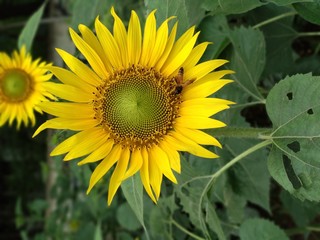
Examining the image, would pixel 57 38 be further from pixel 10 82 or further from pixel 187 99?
pixel 187 99

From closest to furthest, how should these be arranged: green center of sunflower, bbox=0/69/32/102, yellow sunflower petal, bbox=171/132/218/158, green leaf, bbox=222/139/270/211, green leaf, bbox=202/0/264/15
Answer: yellow sunflower petal, bbox=171/132/218/158, green leaf, bbox=202/0/264/15, green leaf, bbox=222/139/270/211, green center of sunflower, bbox=0/69/32/102

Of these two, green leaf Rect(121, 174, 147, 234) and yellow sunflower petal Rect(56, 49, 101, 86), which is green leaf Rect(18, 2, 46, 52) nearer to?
yellow sunflower petal Rect(56, 49, 101, 86)

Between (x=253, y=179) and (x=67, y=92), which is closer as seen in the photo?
(x=67, y=92)

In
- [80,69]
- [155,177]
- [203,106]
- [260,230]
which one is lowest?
[260,230]

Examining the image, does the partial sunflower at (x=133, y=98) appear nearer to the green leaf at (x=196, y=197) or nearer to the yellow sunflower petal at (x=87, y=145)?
the yellow sunflower petal at (x=87, y=145)

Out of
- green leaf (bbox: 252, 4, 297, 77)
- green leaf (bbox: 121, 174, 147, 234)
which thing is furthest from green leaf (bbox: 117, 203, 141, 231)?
green leaf (bbox: 121, 174, 147, 234)

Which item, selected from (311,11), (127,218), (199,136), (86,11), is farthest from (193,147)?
(127,218)

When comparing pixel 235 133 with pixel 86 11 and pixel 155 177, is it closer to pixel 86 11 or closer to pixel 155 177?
pixel 155 177

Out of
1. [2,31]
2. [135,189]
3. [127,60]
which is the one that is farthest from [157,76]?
[2,31]
